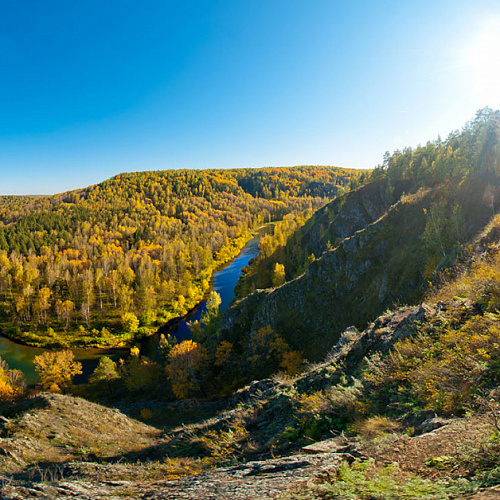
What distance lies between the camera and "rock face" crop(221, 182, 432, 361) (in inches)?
1497

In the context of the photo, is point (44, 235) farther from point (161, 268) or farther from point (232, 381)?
point (232, 381)

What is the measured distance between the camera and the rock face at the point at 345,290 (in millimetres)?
38031

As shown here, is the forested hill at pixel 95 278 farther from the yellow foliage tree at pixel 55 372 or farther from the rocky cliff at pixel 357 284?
the rocky cliff at pixel 357 284

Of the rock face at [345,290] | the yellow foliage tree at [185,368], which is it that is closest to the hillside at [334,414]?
the yellow foliage tree at [185,368]

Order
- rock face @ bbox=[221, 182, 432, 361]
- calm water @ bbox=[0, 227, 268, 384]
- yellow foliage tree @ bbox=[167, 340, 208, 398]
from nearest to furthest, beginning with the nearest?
rock face @ bbox=[221, 182, 432, 361] → yellow foliage tree @ bbox=[167, 340, 208, 398] → calm water @ bbox=[0, 227, 268, 384]

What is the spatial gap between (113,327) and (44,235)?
111m

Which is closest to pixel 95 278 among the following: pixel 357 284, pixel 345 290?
pixel 345 290

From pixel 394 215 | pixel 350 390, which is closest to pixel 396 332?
pixel 350 390

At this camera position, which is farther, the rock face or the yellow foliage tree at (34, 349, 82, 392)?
the yellow foliage tree at (34, 349, 82, 392)

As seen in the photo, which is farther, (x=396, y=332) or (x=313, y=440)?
(x=396, y=332)

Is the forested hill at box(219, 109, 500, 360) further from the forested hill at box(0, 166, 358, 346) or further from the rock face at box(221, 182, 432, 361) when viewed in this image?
the forested hill at box(0, 166, 358, 346)

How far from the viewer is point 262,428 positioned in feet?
39.8

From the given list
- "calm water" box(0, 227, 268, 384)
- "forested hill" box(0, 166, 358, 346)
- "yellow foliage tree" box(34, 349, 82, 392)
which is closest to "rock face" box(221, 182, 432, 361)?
"yellow foliage tree" box(34, 349, 82, 392)

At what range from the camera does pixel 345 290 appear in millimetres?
44562
